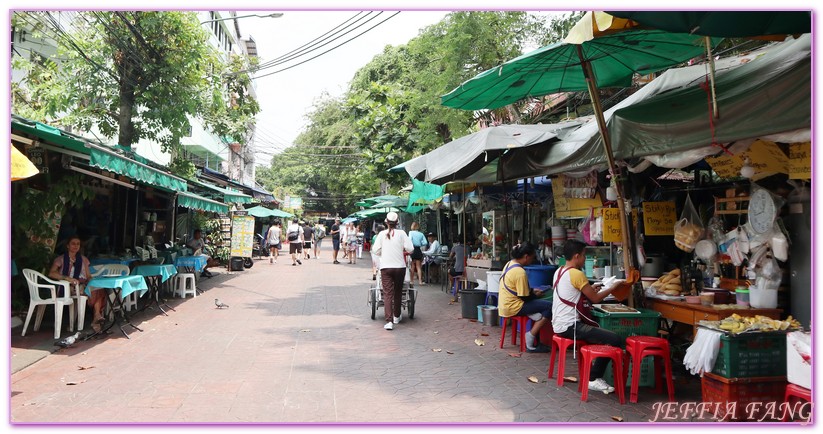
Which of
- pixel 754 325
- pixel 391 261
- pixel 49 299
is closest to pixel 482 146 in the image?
pixel 391 261

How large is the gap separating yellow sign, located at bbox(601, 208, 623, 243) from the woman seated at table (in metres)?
7.32

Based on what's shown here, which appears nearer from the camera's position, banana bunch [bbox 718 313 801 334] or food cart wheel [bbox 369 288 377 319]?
banana bunch [bbox 718 313 801 334]

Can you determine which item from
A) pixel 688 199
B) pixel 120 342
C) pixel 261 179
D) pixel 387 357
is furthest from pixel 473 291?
pixel 261 179

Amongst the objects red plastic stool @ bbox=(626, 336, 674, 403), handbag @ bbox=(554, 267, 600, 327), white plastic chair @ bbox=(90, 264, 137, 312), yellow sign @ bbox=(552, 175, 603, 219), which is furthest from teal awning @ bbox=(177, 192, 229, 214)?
red plastic stool @ bbox=(626, 336, 674, 403)

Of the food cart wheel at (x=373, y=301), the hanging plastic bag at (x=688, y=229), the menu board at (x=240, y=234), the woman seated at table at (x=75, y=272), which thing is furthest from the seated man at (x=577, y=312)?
the menu board at (x=240, y=234)

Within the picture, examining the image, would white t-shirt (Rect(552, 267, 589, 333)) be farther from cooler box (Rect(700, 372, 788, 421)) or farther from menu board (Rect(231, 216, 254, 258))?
menu board (Rect(231, 216, 254, 258))

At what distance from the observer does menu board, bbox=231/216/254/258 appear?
19688 mm

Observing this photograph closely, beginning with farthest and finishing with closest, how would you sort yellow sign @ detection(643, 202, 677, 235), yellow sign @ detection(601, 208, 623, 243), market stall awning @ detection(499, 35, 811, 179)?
yellow sign @ detection(643, 202, 677, 235), yellow sign @ detection(601, 208, 623, 243), market stall awning @ detection(499, 35, 811, 179)

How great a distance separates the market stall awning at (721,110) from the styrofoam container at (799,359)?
1579 millimetres

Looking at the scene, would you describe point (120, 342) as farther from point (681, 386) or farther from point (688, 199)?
point (688, 199)

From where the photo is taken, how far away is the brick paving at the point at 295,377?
4.84 m

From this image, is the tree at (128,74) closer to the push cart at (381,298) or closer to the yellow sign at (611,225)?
the push cart at (381,298)

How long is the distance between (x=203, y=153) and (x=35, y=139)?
23.0 m

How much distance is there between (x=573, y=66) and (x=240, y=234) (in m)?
15.6
